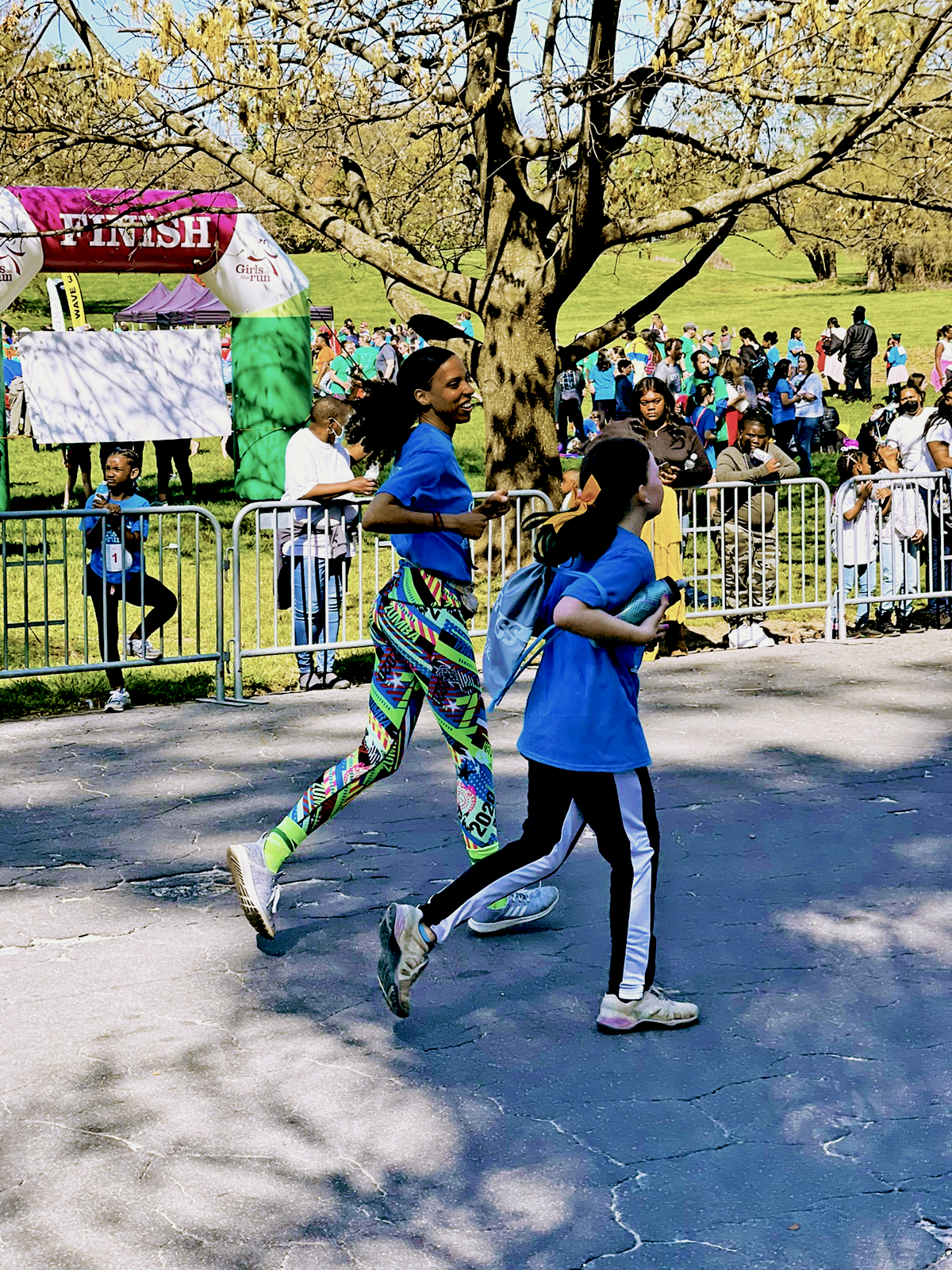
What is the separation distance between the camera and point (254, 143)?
12.8 meters

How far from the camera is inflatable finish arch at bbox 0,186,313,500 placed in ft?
53.6

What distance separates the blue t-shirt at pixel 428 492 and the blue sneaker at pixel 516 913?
1.15 metres

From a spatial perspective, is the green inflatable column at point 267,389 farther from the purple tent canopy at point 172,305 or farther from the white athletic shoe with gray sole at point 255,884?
the white athletic shoe with gray sole at point 255,884

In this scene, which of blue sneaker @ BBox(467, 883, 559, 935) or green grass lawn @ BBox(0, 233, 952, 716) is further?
green grass lawn @ BBox(0, 233, 952, 716)

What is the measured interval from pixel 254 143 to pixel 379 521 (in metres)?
8.52

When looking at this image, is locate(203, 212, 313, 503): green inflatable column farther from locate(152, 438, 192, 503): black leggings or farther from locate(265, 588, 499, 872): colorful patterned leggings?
locate(265, 588, 499, 872): colorful patterned leggings

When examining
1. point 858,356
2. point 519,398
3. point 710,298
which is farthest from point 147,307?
point 710,298

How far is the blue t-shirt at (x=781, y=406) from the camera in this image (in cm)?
2530

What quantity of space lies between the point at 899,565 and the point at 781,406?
13699 mm

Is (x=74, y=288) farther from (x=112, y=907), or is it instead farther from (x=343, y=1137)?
(x=343, y=1137)

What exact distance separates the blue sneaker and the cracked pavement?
2.4 inches

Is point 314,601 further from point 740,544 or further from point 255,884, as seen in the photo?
point 255,884

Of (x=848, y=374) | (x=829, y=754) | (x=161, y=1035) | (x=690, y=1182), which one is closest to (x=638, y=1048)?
(x=690, y=1182)

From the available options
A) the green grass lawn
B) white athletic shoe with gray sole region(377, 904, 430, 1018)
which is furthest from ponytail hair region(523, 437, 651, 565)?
the green grass lawn
